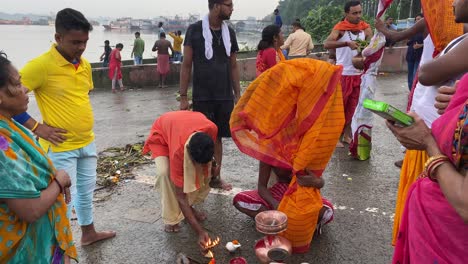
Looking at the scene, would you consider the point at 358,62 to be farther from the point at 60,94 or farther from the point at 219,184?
the point at 60,94

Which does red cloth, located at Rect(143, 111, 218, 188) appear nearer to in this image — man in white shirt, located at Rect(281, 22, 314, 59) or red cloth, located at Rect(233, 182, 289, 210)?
red cloth, located at Rect(233, 182, 289, 210)

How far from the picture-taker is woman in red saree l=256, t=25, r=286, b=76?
5.64 meters

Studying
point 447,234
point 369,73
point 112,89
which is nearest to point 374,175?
point 369,73

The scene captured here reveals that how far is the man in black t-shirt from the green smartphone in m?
2.80

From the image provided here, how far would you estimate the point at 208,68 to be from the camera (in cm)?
425

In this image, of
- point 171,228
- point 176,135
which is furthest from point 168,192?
point 176,135

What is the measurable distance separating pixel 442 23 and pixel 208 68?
2.39 m

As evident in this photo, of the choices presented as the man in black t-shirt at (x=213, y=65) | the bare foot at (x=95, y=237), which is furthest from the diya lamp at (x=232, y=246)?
the man in black t-shirt at (x=213, y=65)

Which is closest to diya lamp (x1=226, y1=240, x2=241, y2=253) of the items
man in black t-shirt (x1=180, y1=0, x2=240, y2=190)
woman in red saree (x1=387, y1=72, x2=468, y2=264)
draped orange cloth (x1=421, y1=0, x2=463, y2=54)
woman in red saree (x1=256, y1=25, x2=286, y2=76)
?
man in black t-shirt (x1=180, y1=0, x2=240, y2=190)

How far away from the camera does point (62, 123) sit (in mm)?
2891

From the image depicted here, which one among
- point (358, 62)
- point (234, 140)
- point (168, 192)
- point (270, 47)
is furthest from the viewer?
point (270, 47)

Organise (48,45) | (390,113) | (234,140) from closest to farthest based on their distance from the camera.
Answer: (390,113) < (234,140) < (48,45)

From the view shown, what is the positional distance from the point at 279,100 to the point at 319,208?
90 centimetres

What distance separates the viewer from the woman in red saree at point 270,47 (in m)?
5.64
